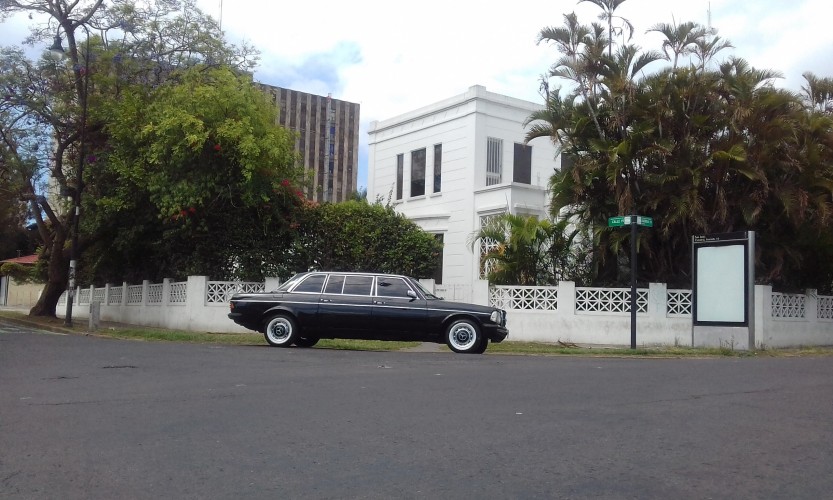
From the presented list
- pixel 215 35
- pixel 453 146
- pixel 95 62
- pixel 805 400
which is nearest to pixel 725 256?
pixel 805 400

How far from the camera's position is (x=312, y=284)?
1598 cm

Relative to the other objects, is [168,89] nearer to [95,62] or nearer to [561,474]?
[95,62]

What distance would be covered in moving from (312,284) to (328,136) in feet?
258

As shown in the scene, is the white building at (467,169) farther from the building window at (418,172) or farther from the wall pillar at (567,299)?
the wall pillar at (567,299)

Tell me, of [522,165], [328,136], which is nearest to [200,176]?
[522,165]

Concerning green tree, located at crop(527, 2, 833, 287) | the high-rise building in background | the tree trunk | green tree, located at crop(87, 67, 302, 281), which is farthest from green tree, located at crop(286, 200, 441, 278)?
the high-rise building in background

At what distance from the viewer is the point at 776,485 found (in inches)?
212

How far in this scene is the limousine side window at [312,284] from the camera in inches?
627

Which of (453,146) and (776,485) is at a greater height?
(453,146)

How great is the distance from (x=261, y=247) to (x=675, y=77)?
38.4ft

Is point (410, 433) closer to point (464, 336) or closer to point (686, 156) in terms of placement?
point (464, 336)

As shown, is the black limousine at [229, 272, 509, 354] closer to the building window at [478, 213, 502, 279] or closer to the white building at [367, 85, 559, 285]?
the building window at [478, 213, 502, 279]

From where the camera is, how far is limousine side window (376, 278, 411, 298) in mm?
15648

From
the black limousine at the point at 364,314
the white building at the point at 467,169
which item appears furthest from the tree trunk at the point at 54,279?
the black limousine at the point at 364,314
